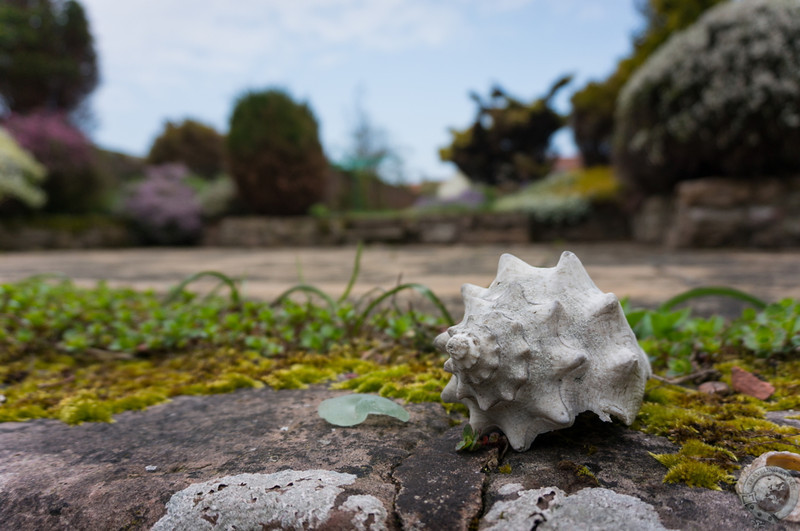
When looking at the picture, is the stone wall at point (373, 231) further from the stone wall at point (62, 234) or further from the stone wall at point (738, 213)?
the stone wall at point (738, 213)

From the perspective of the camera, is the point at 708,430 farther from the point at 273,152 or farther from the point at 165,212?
the point at 165,212

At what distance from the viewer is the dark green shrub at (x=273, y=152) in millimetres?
8344

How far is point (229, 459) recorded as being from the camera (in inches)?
28.2

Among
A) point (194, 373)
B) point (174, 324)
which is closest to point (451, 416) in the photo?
point (194, 373)

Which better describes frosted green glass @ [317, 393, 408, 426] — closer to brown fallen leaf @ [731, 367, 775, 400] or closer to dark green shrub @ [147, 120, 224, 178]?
brown fallen leaf @ [731, 367, 775, 400]

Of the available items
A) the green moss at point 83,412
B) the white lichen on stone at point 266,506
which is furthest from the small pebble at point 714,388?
the green moss at point 83,412

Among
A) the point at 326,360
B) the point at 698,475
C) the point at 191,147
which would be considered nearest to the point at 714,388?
the point at 698,475

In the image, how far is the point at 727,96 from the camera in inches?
159

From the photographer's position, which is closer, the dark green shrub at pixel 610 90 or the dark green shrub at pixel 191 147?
the dark green shrub at pixel 610 90

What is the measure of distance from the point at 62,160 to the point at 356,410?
10.2 metres

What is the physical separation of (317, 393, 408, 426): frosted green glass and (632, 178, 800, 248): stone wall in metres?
4.62

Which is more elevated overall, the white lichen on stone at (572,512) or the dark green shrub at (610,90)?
the dark green shrub at (610,90)

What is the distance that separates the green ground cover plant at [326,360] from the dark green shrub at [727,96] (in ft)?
11.8

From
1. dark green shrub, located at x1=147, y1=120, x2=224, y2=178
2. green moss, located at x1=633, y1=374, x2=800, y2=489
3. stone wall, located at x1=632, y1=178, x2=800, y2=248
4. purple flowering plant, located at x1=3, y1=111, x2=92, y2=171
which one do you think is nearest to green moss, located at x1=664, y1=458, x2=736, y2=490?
green moss, located at x1=633, y1=374, x2=800, y2=489
